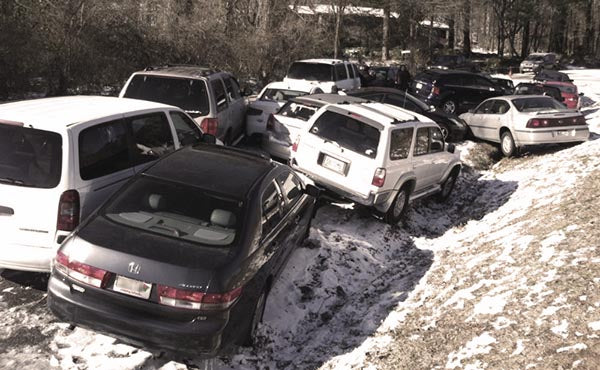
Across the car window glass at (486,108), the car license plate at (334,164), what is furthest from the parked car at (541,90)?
the car license plate at (334,164)

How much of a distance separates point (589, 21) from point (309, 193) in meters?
61.2

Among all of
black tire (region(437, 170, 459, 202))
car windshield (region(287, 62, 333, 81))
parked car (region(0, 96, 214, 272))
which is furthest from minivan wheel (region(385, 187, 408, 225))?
car windshield (region(287, 62, 333, 81))

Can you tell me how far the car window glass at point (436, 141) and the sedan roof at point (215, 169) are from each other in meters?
4.69

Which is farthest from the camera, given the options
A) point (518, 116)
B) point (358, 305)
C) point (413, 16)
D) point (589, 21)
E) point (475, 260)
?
point (589, 21)

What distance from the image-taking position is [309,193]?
21.7 feet

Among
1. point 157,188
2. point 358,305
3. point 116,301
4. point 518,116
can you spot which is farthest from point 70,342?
point 518,116

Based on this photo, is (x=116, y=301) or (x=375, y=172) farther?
(x=375, y=172)

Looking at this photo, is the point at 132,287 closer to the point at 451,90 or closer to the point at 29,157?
the point at 29,157

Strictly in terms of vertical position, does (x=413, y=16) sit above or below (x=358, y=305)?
above

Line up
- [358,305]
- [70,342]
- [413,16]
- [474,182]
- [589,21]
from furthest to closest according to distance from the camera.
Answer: [589,21] < [413,16] < [474,182] < [358,305] < [70,342]

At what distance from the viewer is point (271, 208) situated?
5.37 meters

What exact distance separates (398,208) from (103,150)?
199 inches

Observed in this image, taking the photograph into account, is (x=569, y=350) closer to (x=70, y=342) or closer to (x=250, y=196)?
(x=250, y=196)

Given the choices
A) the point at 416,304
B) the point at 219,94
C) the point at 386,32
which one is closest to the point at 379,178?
the point at 416,304
